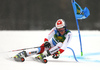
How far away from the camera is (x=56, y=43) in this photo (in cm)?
602

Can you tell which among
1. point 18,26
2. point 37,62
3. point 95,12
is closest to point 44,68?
point 37,62

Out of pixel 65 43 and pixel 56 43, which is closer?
pixel 65 43

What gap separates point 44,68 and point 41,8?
16.4 metres

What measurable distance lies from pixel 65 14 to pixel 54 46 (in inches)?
581

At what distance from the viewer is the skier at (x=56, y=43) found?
5.68 meters

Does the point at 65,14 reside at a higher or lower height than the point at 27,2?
lower

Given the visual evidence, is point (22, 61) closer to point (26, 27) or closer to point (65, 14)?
point (26, 27)

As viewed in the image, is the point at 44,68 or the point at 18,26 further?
the point at 18,26

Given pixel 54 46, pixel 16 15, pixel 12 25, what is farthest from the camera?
pixel 16 15

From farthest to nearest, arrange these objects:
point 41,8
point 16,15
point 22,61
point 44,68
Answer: point 41,8 → point 16,15 → point 22,61 → point 44,68

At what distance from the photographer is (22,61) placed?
17.7 feet

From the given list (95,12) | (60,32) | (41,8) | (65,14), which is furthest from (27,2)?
(60,32)

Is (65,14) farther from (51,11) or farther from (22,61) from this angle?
(22,61)

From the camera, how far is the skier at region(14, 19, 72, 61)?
18.6 ft
